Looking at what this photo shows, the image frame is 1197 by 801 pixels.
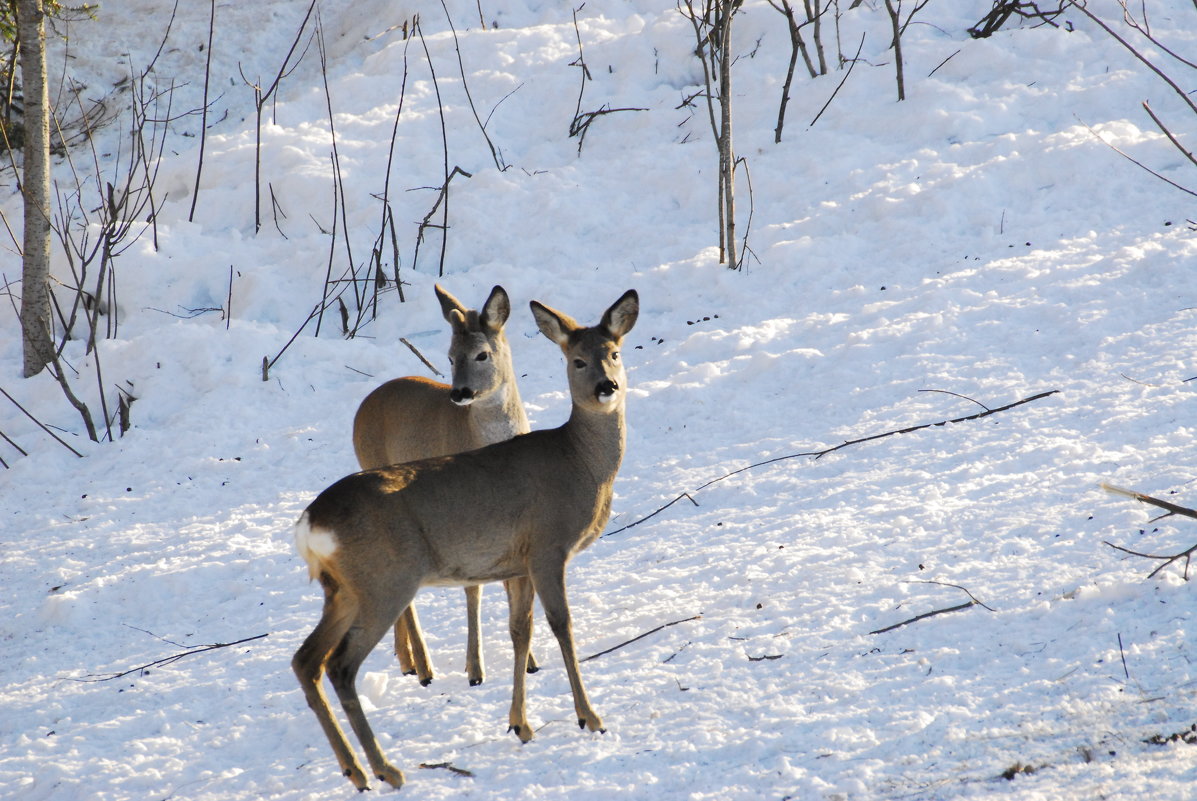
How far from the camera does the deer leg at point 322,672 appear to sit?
4441mm

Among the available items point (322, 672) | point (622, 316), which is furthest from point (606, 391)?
point (322, 672)

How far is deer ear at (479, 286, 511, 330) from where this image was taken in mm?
6387

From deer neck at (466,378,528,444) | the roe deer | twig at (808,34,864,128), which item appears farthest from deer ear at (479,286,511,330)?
twig at (808,34,864,128)

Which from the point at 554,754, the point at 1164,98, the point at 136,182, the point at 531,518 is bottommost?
the point at 554,754

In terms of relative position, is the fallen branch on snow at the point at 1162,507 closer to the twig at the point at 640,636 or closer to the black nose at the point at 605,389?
the twig at the point at 640,636

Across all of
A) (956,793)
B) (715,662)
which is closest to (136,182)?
(715,662)

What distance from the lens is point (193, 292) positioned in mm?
11227

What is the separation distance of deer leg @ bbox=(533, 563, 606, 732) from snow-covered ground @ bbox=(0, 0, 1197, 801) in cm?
10

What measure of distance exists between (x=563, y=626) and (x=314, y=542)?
1131mm

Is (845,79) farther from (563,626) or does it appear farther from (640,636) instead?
(563,626)

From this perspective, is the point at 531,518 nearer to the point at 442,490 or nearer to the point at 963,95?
the point at 442,490

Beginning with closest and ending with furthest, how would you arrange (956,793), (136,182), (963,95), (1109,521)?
(956,793) < (1109,521) < (963,95) < (136,182)

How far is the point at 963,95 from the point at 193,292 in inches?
333

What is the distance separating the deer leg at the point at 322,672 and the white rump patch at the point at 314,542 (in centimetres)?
20
